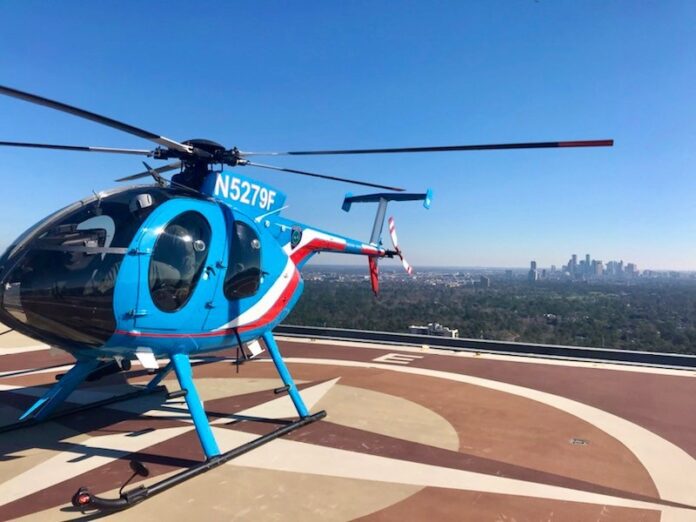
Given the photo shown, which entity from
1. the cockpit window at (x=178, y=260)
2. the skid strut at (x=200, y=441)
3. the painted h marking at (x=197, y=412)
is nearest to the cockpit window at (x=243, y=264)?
the cockpit window at (x=178, y=260)

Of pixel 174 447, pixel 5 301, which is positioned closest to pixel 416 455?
pixel 174 447

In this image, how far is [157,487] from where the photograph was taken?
6.55 metres

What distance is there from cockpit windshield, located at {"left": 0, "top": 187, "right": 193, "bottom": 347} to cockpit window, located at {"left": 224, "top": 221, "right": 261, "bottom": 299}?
1834mm

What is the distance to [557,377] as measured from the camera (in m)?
15.0

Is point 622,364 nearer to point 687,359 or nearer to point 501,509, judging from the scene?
point 687,359

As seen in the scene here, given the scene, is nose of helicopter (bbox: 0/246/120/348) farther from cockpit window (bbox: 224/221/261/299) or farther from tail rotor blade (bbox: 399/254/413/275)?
tail rotor blade (bbox: 399/254/413/275)

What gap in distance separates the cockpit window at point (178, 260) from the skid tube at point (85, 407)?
14.5ft

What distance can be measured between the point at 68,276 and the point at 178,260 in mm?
1517

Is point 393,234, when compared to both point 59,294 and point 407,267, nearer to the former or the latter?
point 407,267

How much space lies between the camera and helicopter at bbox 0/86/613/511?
22.1 feet

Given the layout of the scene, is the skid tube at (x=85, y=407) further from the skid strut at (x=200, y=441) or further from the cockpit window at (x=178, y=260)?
the cockpit window at (x=178, y=260)

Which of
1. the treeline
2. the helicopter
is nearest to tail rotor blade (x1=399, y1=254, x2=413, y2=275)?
the helicopter

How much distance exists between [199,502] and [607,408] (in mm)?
9798

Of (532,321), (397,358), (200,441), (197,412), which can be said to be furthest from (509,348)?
(532,321)
